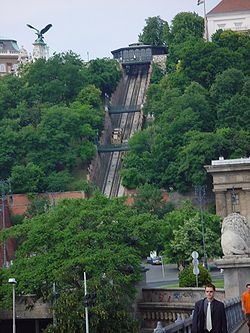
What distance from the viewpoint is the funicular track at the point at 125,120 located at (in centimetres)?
9112

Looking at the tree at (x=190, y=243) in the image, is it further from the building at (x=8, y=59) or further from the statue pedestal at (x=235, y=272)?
the building at (x=8, y=59)

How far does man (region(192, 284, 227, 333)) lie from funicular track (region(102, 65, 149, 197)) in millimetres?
72437

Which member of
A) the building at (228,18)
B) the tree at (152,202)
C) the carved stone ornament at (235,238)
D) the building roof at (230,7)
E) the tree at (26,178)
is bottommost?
the carved stone ornament at (235,238)

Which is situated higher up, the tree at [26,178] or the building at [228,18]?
the building at [228,18]

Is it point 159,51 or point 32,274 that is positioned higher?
point 159,51

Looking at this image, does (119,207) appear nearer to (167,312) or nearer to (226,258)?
(167,312)

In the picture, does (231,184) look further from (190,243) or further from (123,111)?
(123,111)

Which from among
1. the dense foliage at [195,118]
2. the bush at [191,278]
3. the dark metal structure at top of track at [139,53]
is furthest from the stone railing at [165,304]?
the dark metal structure at top of track at [139,53]

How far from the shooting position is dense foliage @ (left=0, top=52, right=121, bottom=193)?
84.9 meters

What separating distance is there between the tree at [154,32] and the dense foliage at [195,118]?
86.7 ft

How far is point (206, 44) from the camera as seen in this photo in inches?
3647

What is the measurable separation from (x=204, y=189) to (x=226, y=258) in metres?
50.1

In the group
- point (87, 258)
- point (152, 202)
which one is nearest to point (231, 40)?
point (152, 202)

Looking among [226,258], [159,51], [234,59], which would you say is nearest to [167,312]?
[226,258]
